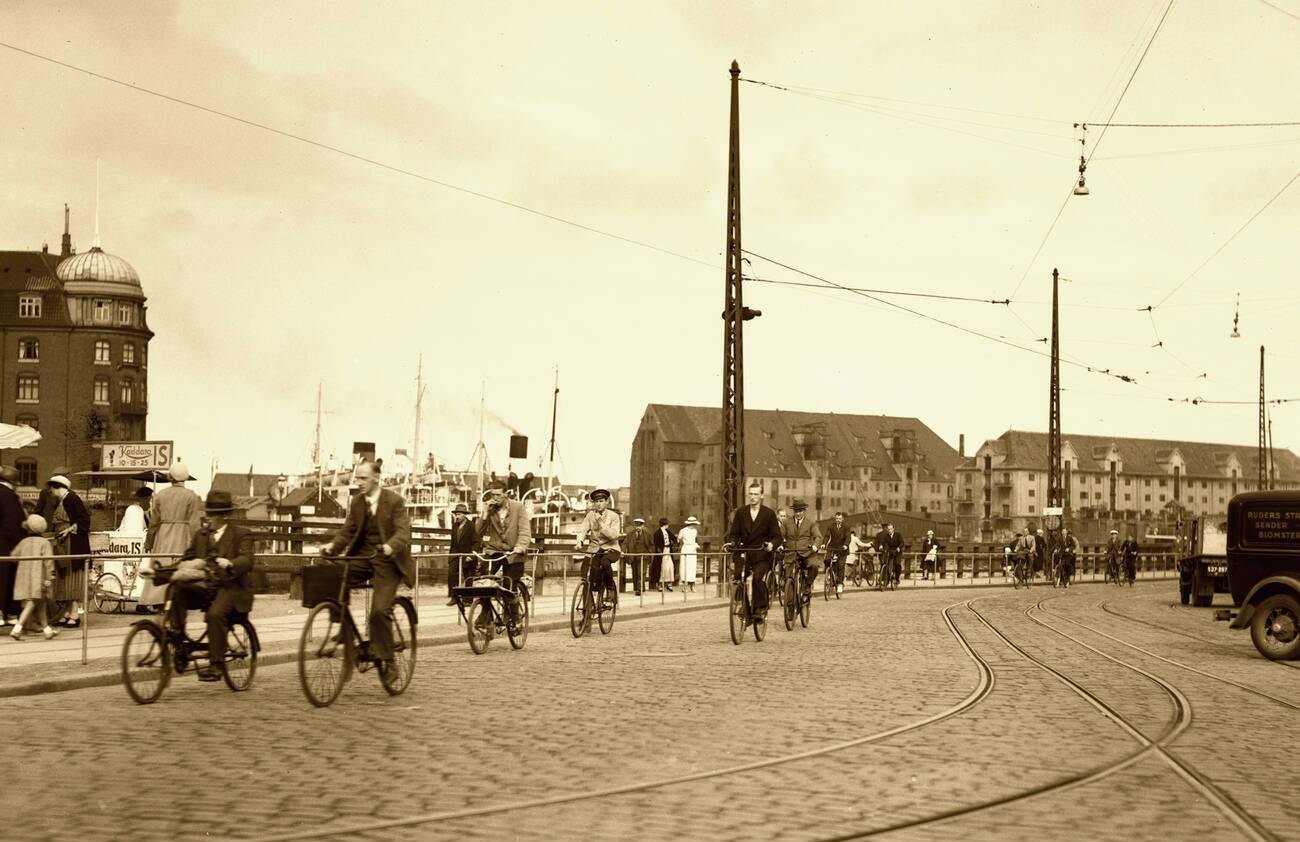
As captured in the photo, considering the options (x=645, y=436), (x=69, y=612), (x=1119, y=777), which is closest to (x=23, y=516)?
(x=69, y=612)

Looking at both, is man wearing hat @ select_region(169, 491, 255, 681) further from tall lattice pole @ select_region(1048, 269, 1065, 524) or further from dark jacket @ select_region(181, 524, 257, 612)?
tall lattice pole @ select_region(1048, 269, 1065, 524)

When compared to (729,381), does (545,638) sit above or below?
below

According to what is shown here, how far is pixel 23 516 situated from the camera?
1589cm

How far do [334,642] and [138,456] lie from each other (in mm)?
24499

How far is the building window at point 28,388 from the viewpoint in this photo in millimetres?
89062

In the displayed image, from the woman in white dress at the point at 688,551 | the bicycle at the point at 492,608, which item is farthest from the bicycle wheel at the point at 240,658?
the woman in white dress at the point at 688,551

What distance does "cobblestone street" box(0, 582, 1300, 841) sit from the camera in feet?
21.4

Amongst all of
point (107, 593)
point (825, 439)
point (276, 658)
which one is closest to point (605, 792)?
point (276, 658)

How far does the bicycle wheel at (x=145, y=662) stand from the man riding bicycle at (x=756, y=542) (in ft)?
26.8

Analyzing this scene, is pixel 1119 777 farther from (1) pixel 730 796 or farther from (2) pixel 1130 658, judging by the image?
(2) pixel 1130 658

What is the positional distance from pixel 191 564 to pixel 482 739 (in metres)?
3.45

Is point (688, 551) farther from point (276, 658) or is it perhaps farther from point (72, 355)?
point (72, 355)

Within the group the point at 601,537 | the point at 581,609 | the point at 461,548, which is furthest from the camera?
the point at 461,548

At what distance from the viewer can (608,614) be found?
19.7 meters
